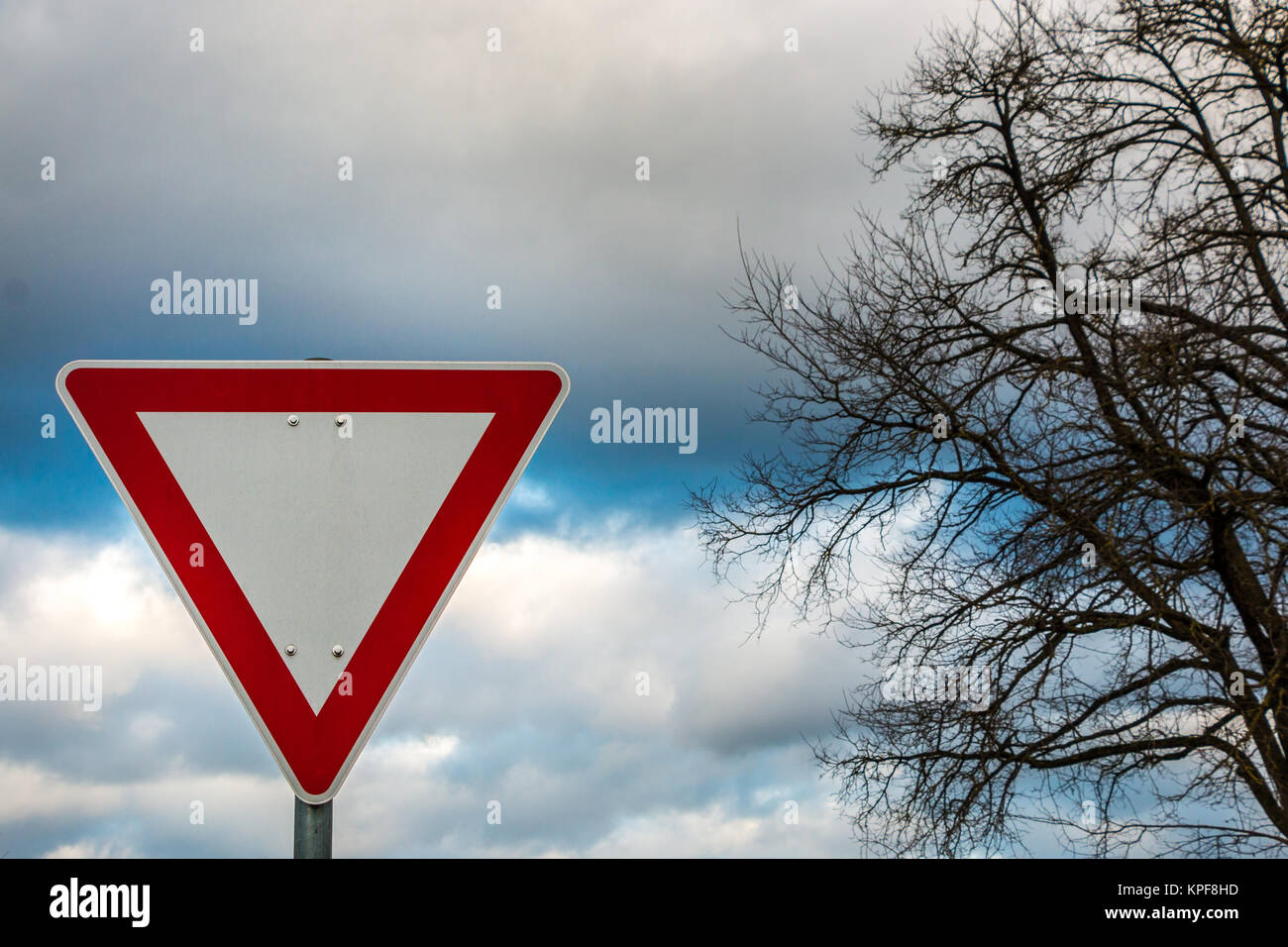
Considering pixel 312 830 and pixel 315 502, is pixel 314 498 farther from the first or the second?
pixel 312 830

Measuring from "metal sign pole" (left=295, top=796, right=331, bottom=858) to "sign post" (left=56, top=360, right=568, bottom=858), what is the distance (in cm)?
2

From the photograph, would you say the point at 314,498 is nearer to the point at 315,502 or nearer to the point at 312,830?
the point at 315,502

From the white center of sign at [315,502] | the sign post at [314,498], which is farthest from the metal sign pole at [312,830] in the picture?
the white center of sign at [315,502]

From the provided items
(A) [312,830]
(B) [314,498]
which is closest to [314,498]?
(B) [314,498]

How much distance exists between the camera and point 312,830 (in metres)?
1.77

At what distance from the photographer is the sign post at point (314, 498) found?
1.86 m

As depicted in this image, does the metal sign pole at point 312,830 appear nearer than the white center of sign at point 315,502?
Yes

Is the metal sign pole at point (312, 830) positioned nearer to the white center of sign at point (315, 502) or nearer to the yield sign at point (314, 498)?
the yield sign at point (314, 498)

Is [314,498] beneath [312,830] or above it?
above

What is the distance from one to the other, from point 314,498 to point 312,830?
58 cm

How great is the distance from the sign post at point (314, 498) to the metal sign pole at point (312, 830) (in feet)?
0.07

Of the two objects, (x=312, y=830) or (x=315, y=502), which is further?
(x=315, y=502)
